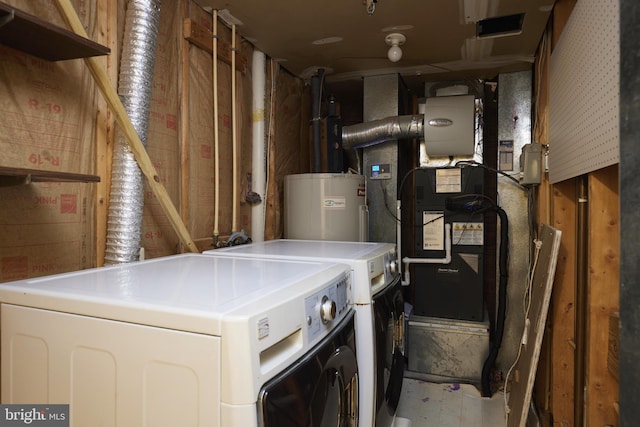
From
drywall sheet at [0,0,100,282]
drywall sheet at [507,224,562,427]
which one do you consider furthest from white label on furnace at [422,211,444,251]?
drywall sheet at [0,0,100,282]

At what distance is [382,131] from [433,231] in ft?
2.97

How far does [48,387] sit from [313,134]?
2.47 m

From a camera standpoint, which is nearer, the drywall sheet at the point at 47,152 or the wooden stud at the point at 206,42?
the drywall sheet at the point at 47,152

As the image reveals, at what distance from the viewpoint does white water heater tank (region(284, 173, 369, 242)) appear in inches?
105

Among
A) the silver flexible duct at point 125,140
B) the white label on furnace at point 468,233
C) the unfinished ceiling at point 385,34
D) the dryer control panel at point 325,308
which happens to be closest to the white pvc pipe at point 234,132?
the unfinished ceiling at point 385,34

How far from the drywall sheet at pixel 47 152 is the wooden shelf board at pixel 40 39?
7 cm

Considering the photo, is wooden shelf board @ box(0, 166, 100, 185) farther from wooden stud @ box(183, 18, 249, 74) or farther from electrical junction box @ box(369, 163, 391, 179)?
electrical junction box @ box(369, 163, 391, 179)

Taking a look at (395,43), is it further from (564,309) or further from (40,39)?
(40,39)

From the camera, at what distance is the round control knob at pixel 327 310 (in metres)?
1.09

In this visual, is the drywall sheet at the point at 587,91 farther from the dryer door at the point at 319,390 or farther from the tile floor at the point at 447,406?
the tile floor at the point at 447,406

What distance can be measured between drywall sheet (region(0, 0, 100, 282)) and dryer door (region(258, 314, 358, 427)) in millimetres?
1101

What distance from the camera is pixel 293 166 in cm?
338

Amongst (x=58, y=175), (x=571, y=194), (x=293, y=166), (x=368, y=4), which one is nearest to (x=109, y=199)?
(x=58, y=175)

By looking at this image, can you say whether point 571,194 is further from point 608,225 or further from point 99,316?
point 99,316
